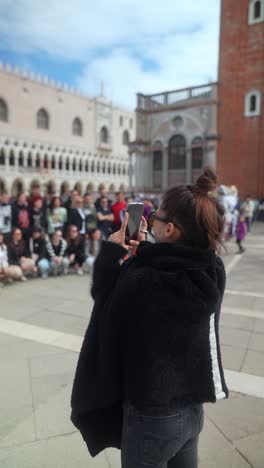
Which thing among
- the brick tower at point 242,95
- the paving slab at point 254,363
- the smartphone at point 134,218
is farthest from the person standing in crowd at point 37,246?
the brick tower at point 242,95

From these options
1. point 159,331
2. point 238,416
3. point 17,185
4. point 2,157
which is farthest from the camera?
point 17,185

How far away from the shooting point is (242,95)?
24.4 m

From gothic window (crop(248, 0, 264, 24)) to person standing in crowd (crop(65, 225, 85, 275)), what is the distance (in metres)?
22.7

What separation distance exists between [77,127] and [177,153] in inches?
1192

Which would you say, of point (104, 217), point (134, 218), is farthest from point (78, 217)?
point (134, 218)

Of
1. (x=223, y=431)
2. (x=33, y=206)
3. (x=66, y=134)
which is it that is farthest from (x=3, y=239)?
(x=66, y=134)

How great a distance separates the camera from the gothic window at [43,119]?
159 feet

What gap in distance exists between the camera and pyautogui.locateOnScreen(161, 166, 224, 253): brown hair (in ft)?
4.45

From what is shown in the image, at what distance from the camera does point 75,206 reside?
8.66 metres

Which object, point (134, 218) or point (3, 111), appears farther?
point (3, 111)

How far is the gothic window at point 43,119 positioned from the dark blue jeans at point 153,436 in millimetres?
50944

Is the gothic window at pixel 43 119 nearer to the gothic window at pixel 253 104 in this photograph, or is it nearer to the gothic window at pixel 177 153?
the gothic window at pixel 177 153

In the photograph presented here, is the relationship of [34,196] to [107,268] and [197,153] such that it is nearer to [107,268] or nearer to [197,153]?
[107,268]

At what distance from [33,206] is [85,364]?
718 centimetres
